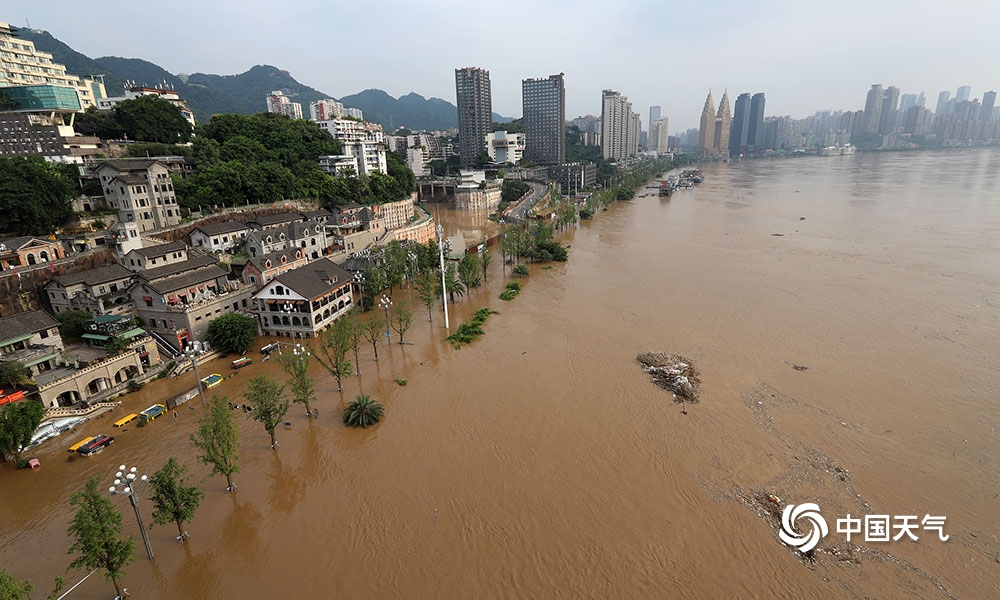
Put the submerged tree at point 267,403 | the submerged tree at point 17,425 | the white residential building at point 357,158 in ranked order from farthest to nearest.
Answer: the white residential building at point 357,158 < the submerged tree at point 267,403 < the submerged tree at point 17,425

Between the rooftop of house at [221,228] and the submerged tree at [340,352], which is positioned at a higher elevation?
the rooftop of house at [221,228]

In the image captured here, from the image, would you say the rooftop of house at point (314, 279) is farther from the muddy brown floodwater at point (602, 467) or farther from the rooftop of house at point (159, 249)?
the rooftop of house at point (159, 249)

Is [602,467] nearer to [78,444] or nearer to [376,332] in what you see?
[376,332]

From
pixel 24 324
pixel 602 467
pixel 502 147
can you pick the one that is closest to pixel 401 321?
pixel 602 467

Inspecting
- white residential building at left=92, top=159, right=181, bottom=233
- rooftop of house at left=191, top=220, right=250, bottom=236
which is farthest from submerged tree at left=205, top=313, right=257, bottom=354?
white residential building at left=92, top=159, right=181, bottom=233

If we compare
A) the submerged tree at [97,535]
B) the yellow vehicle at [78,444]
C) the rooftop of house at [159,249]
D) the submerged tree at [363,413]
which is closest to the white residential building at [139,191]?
the rooftop of house at [159,249]

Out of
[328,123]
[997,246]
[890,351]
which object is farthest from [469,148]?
[890,351]

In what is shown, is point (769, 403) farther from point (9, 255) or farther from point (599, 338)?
point (9, 255)
